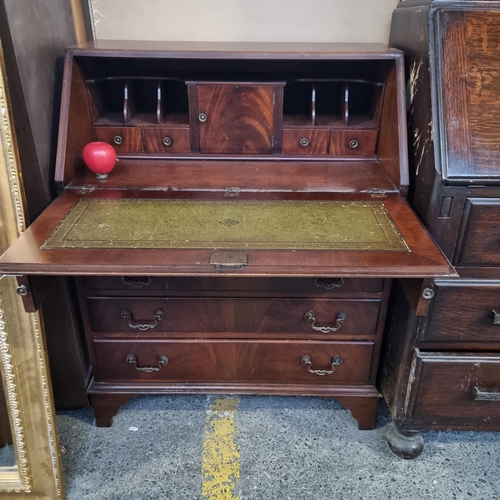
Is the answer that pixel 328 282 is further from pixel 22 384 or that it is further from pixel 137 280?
pixel 22 384

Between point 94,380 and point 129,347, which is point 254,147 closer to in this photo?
point 129,347

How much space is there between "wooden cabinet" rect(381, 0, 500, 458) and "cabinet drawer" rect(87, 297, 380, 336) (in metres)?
0.17

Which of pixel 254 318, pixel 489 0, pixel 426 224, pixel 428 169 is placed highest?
pixel 489 0

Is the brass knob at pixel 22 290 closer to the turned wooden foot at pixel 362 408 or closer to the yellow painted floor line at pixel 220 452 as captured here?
the yellow painted floor line at pixel 220 452

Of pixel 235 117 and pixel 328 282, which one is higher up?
pixel 235 117

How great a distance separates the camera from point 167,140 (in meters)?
1.66

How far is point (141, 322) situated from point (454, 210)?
1019 mm

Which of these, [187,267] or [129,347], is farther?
[129,347]

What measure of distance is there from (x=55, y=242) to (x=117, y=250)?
0.17 metres

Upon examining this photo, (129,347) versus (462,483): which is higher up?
(129,347)

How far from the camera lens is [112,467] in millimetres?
1646

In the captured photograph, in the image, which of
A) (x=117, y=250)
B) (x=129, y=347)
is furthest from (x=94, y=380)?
(x=117, y=250)

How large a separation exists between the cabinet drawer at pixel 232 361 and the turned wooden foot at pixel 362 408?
0.23 feet

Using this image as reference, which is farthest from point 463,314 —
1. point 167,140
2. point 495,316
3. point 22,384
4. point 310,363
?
point 22,384
